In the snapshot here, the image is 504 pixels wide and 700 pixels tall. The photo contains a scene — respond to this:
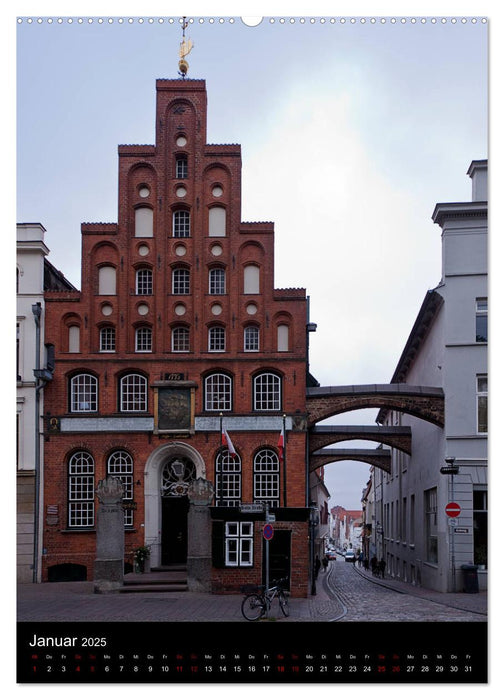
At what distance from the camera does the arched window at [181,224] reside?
72.4 ft

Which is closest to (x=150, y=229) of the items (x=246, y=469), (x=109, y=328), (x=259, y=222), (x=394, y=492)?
(x=109, y=328)

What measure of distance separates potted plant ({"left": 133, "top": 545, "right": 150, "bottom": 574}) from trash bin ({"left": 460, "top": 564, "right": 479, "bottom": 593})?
844 cm

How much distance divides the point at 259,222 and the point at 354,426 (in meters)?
12.2

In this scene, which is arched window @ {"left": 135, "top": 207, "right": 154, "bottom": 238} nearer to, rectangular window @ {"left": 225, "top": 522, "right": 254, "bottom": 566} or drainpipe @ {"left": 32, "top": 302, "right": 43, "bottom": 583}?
drainpipe @ {"left": 32, "top": 302, "right": 43, "bottom": 583}

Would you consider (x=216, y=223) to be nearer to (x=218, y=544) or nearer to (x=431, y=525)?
(x=218, y=544)

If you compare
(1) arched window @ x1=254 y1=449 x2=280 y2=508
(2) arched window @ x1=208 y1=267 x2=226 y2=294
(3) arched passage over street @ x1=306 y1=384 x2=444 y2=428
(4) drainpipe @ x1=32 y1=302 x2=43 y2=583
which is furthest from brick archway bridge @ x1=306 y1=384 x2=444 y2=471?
(4) drainpipe @ x1=32 y1=302 x2=43 y2=583

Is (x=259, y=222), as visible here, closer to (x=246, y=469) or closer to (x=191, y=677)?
(x=246, y=469)

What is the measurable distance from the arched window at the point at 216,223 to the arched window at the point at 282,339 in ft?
9.55

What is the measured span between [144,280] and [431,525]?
32.1ft

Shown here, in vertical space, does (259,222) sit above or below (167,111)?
below

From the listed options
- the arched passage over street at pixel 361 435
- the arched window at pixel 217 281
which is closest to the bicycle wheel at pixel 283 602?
the arched window at pixel 217 281

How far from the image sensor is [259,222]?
1811cm

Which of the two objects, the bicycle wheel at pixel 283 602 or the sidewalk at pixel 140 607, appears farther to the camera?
the bicycle wheel at pixel 283 602

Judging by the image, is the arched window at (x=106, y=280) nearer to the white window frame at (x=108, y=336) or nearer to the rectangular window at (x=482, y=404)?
the white window frame at (x=108, y=336)
